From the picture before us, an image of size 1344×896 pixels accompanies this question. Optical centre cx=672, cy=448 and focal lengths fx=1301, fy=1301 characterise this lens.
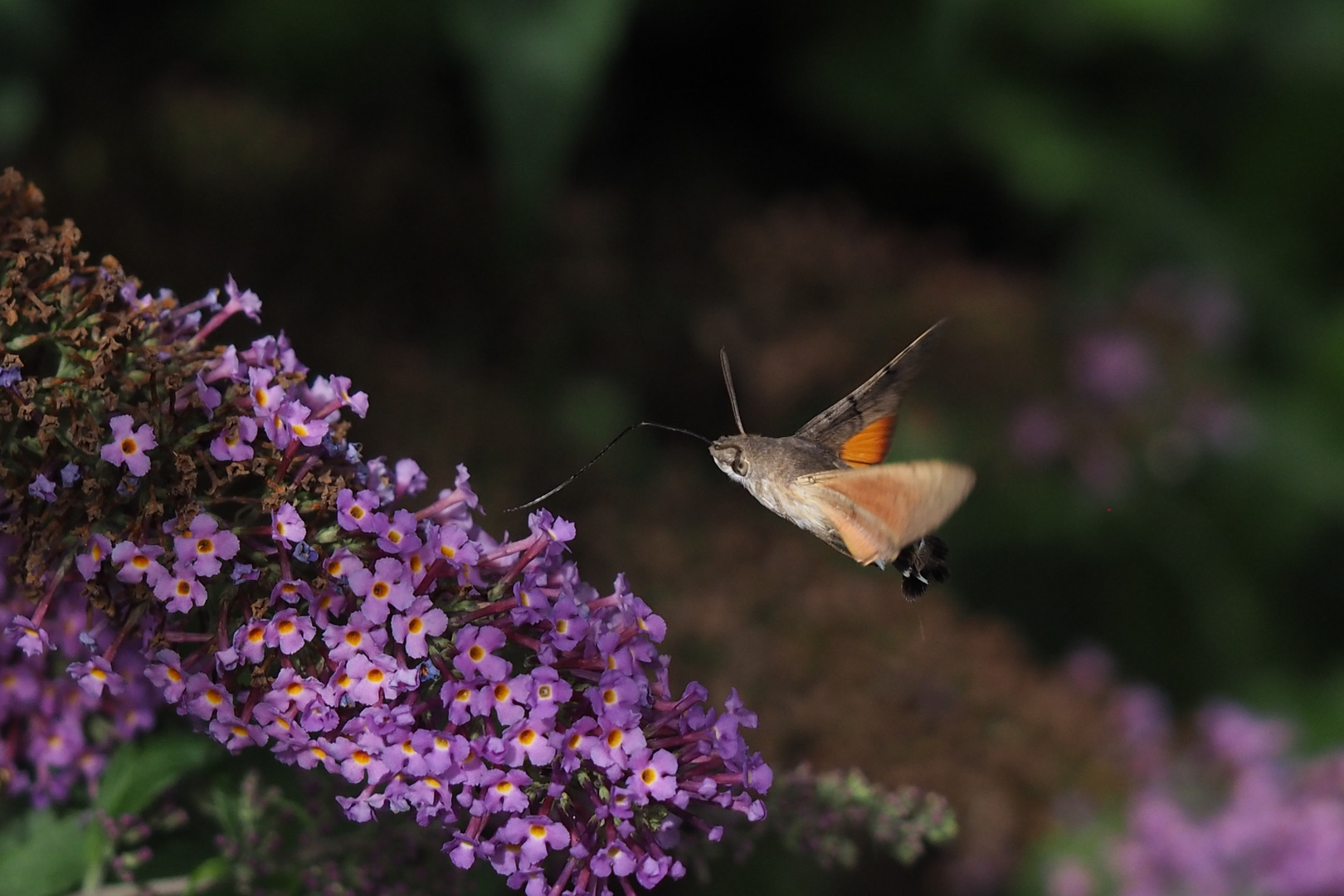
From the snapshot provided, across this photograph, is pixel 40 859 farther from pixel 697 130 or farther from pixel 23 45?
pixel 697 130

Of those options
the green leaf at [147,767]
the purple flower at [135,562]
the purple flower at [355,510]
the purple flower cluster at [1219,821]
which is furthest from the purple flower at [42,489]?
the purple flower cluster at [1219,821]

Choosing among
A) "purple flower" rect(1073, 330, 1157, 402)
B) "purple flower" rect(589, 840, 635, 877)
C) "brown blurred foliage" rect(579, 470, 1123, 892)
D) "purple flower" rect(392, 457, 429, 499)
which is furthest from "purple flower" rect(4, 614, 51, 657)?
"purple flower" rect(1073, 330, 1157, 402)

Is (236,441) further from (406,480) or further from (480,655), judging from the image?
(480,655)

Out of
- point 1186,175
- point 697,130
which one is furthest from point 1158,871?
point 697,130

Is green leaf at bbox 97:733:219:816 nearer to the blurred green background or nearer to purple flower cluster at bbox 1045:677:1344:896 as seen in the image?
the blurred green background

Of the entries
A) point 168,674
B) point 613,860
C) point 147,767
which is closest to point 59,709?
point 147,767

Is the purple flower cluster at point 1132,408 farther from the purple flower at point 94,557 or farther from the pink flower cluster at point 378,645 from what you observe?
the purple flower at point 94,557
